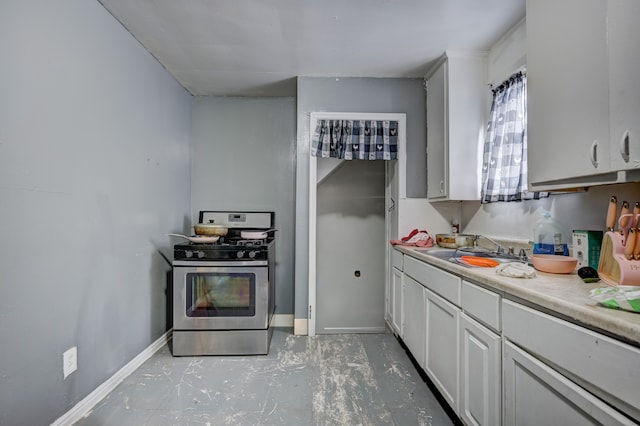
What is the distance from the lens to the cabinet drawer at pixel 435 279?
157cm

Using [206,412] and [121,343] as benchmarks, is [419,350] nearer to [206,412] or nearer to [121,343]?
[206,412]

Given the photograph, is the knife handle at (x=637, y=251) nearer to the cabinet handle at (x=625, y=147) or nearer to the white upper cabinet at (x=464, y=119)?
the cabinet handle at (x=625, y=147)

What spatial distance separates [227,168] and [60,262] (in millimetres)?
1878

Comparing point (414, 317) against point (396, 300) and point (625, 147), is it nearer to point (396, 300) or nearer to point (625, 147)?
point (396, 300)

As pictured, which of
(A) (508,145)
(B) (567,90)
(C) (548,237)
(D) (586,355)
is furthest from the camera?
(A) (508,145)

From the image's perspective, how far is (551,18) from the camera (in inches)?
51.0

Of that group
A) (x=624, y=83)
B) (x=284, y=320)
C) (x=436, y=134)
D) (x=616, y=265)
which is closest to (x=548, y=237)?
(x=616, y=265)

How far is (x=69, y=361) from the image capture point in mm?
1575

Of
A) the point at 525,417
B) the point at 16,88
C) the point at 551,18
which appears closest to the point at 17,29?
the point at 16,88

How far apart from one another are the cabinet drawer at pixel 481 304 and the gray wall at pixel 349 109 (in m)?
1.51

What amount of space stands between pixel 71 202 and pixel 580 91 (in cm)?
241

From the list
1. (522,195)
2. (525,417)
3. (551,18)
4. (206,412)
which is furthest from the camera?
(522,195)

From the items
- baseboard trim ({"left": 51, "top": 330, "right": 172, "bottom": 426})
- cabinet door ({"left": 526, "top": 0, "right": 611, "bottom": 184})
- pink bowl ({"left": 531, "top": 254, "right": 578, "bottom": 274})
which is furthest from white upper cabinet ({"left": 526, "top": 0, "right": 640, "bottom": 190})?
baseboard trim ({"left": 51, "top": 330, "right": 172, "bottom": 426})

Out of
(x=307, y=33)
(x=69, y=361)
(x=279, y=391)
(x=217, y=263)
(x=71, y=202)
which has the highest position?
(x=307, y=33)
